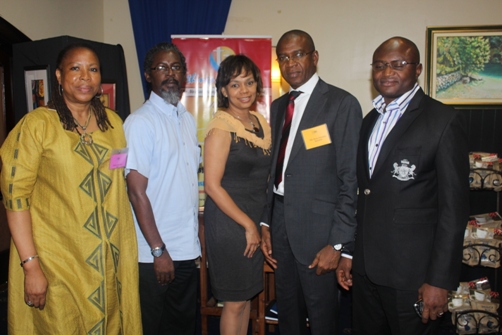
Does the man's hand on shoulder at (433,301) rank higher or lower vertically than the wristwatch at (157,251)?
lower

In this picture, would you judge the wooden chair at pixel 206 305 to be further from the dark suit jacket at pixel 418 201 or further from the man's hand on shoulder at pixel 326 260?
A: the dark suit jacket at pixel 418 201

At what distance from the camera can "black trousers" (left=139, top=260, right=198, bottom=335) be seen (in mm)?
2234

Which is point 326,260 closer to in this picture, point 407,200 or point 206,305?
point 407,200

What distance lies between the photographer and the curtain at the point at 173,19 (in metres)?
4.73

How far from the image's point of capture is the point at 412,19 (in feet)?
14.6

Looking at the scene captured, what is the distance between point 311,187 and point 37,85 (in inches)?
109

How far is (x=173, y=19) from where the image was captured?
4.83 metres

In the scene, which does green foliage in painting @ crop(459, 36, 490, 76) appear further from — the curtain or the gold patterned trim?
the gold patterned trim

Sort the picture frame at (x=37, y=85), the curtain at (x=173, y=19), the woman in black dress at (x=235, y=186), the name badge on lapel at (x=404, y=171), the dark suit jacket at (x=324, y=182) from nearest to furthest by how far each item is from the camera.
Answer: the name badge on lapel at (x=404, y=171), the dark suit jacket at (x=324, y=182), the woman in black dress at (x=235, y=186), the picture frame at (x=37, y=85), the curtain at (x=173, y=19)

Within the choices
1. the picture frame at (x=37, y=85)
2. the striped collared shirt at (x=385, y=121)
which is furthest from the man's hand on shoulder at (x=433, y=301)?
the picture frame at (x=37, y=85)

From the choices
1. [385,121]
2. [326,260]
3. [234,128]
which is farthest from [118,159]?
[385,121]

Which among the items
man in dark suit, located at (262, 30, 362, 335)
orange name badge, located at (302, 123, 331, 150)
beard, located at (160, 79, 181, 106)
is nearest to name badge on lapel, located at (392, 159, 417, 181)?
man in dark suit, located at (262, 30, 362, 335)

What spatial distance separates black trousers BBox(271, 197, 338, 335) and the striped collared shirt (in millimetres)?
545

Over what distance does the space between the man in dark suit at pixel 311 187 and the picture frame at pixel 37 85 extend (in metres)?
2.30
